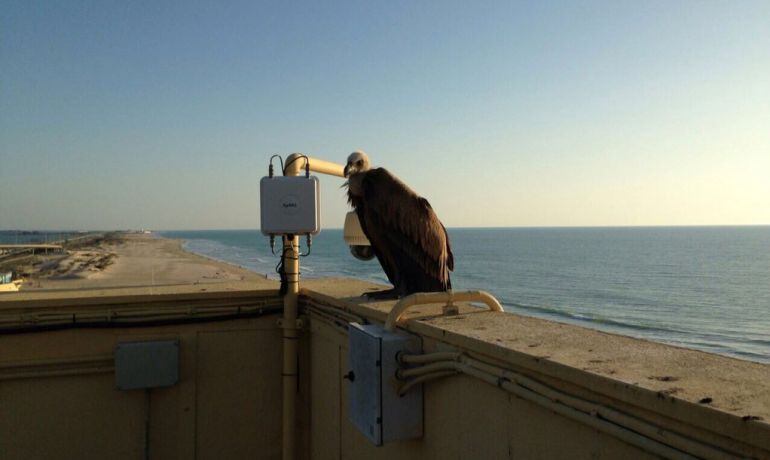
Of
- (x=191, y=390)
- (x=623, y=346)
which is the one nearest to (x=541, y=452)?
(x=623, y=346)

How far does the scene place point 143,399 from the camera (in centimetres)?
416

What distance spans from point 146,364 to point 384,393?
2.51 metres

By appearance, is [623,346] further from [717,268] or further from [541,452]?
[717,268]

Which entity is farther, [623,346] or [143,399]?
[143,399]

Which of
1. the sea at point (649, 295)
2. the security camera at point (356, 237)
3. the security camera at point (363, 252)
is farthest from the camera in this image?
the sea at point (649, 295)

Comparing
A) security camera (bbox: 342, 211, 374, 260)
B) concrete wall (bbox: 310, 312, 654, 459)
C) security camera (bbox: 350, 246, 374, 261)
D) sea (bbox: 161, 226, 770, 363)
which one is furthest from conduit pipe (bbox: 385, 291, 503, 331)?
sea (bbox: 161, 226, 770, 363)

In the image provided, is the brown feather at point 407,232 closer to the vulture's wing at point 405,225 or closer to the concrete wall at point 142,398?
the vulture's wing at point 405,225

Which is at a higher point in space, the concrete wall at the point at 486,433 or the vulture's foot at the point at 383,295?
the vulture's foot at the point at 383,295

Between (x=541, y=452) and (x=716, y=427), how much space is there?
656 millimetres

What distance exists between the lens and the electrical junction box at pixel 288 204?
3992 millimetres

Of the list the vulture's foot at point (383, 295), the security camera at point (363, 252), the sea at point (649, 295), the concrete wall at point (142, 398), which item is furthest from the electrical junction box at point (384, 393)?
the sea at point (649, 295)

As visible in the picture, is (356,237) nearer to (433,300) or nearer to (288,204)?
(288,204)

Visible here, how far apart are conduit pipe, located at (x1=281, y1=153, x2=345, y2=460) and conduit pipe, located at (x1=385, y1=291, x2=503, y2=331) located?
187 cm

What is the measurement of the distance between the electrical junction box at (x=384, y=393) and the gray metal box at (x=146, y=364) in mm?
2222
